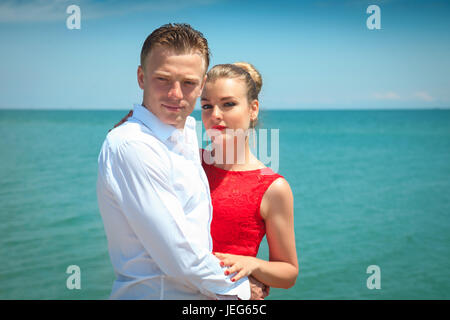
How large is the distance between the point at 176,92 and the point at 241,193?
0.87m

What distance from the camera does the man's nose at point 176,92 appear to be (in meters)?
1.88

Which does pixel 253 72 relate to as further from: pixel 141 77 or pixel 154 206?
pixel 154 206

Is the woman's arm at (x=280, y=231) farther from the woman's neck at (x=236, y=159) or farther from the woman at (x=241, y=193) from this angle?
the woman's neck at (x=236, y=159)

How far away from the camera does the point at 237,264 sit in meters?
2.07

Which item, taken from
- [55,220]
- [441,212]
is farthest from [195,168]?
[441,212]

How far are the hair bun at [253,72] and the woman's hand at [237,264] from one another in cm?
114

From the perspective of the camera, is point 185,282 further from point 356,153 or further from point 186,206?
point 356,153

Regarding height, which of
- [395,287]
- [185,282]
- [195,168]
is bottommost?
[395,287]

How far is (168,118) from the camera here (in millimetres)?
1919

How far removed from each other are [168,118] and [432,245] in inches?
452

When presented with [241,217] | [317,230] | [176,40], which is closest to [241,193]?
[241,217]

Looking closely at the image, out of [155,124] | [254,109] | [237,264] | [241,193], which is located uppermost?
[254,109]

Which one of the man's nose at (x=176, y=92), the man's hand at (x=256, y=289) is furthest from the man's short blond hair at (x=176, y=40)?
the man's hand at (x=256, y=289)
